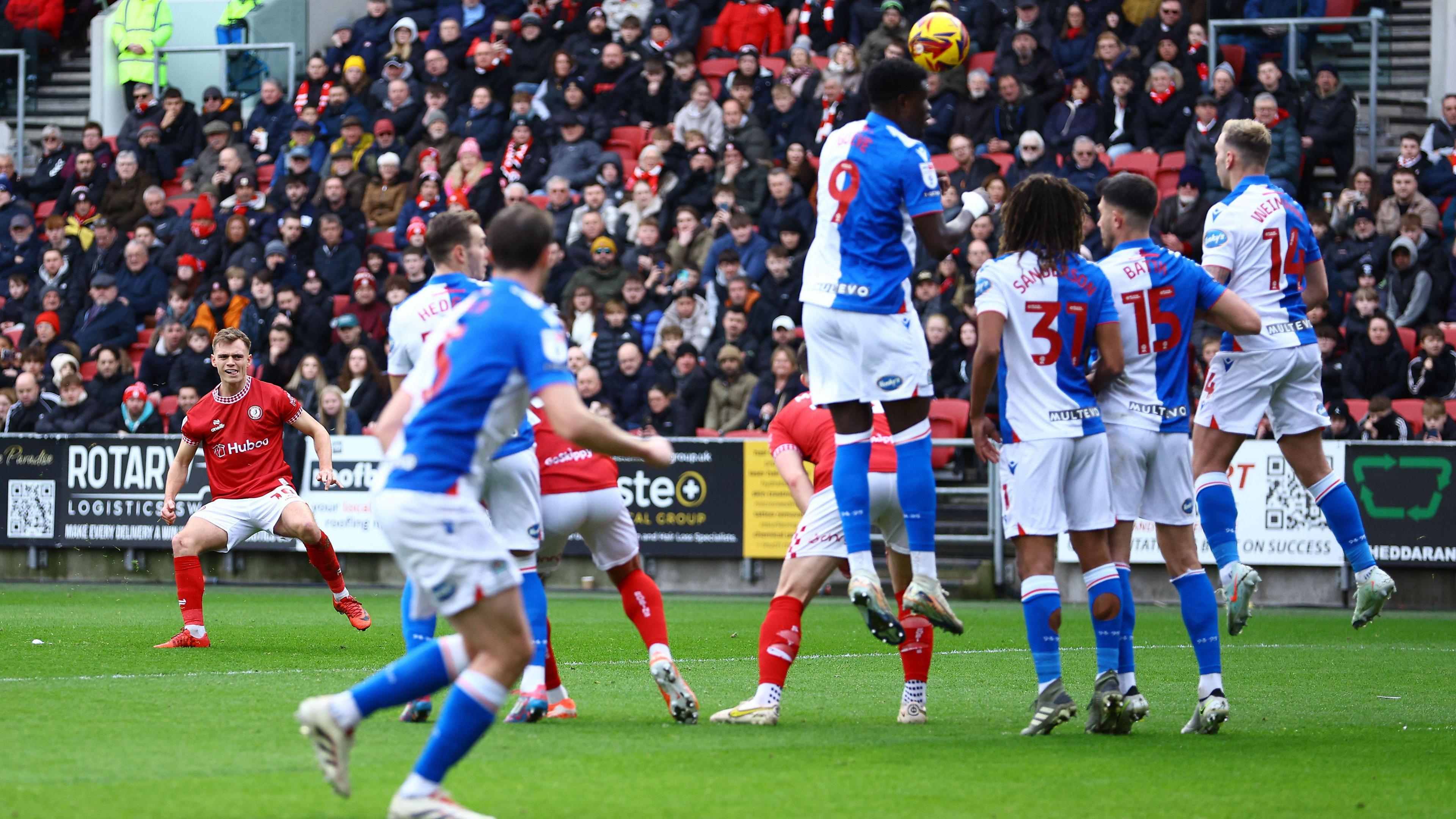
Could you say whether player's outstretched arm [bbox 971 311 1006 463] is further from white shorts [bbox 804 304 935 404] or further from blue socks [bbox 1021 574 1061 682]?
blue socks [bbox 1021 574 1061 682]

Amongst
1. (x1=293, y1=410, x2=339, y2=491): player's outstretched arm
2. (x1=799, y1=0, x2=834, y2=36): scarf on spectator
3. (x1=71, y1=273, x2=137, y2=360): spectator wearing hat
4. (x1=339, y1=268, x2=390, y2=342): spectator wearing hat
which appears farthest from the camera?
(x1=71, y1=273, x2=137, y2=360): spectator wearing hat

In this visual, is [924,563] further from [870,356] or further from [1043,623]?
[870,356]

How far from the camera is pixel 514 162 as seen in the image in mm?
22453

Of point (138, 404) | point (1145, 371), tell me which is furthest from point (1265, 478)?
point (138, 404)

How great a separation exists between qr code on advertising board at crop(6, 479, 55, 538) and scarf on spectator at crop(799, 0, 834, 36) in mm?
11191

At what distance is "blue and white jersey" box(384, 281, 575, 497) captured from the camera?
5320mm

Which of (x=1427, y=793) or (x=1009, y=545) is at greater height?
(x=1427, y=793)

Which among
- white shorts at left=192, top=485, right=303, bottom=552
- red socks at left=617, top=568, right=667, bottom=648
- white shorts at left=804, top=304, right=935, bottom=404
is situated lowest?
white shorts at left=192, top=485, right=303, bottom=552

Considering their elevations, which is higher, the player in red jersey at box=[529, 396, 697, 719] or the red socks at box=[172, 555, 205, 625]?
the player in red jersey at box=[529, 396, 697, 719]

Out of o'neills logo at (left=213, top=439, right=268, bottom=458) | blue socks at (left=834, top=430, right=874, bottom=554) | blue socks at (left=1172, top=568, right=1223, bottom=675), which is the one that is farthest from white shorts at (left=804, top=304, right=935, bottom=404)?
o'neills logo at (left=213, top=439, right=268, bottom=458)

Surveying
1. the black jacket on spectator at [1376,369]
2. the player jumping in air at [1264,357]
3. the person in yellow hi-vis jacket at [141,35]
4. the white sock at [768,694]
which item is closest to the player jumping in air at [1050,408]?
the white sock at [768,694]

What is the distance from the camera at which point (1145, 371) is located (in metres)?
7.94

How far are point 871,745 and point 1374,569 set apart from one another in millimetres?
3495

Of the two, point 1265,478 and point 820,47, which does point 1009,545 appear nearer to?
point 1265,478
